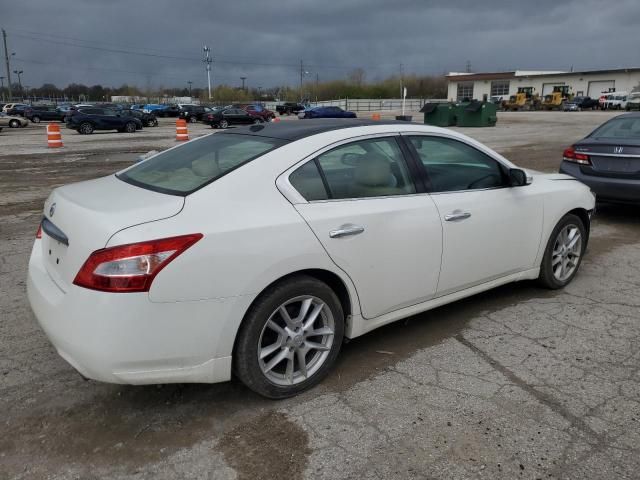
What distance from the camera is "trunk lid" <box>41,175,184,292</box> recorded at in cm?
258

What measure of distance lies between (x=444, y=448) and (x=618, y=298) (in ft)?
9.36

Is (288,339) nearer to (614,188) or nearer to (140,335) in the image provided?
(140,335)

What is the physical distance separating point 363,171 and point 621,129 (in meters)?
5.69

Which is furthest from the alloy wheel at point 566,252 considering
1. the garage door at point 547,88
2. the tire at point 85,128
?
the garage door at point 547,88

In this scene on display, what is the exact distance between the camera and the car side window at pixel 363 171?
3.19 metres

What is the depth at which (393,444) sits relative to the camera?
2672 mm

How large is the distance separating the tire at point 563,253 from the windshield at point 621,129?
10.2 ft

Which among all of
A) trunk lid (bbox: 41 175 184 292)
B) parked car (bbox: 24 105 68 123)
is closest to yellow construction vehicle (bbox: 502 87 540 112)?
parked car (bbox: 24 105 68 123)

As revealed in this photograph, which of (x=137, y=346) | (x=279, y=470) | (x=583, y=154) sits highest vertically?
(x=583, y=154)

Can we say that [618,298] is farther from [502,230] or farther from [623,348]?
[502,230]

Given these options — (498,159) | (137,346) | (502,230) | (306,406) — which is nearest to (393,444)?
(306,406)

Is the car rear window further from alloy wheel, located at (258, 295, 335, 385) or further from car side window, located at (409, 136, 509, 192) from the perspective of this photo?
car side window, located at (409, 136, 509, 192)

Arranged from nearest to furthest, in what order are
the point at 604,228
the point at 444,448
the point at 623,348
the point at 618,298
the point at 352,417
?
the point at 444,448 < the point at 352,417 < the point at 623,348 < the point at 618,298 < the point at 604,228

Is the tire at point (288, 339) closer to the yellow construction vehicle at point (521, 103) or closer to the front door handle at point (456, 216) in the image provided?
the front door handle at point (456, 216)
